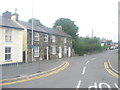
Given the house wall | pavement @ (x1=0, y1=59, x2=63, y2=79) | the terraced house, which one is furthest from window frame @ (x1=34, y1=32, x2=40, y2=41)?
pavement @ (x1=0, y1=59, x2=63, y2=79)

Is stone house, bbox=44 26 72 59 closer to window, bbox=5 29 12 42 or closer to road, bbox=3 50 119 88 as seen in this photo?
window, bbox=5 29 12 42

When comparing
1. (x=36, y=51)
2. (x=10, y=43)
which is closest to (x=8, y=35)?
(x=10, y=43)

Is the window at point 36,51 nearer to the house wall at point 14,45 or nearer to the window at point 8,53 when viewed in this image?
the house wall at point 14,45

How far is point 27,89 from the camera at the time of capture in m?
8.19

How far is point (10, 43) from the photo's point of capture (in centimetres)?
1975

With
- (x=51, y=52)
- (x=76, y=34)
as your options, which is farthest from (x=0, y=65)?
(x=76, y=34)

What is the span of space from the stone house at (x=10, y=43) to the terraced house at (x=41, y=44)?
1.23 meters

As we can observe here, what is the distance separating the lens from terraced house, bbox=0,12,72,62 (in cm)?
2328

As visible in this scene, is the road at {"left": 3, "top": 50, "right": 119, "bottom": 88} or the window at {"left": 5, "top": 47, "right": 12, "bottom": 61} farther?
the window at {"left": 5, "top": 47, "right": 12, "bottom": 61}

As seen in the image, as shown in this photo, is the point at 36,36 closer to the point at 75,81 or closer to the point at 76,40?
the point at 75,81

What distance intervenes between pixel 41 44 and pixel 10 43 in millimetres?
7565

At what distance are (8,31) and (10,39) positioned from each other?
1133mm

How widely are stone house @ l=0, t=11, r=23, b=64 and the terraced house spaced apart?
123 cm

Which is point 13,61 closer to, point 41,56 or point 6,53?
point 6,53
